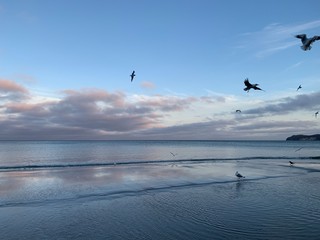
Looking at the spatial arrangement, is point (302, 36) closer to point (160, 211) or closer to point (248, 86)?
point (248, 86)

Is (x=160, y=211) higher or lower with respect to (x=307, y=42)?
lower

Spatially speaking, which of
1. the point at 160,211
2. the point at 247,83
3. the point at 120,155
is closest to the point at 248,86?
the point at 247,83

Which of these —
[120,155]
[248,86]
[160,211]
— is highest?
[248,86]

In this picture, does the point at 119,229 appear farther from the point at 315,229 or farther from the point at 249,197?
the point at 249,197

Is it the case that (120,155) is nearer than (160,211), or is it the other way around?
(160,211)

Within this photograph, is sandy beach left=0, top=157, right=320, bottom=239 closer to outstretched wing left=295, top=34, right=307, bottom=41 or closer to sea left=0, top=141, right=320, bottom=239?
sea left=0, top=141, right=320, bottom=239

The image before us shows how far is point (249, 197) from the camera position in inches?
610

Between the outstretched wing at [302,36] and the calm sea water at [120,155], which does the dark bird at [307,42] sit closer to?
the outstretched wing at [302,36]

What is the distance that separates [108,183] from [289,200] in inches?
441

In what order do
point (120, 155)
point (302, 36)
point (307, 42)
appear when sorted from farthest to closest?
point (120, 155) → point (302, 36) → point (307, 42)

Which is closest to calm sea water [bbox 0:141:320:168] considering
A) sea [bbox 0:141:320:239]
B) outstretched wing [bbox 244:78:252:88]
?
sea [bbox 0:141:320:239]

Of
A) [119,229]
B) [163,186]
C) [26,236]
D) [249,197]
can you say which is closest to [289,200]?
[249,197]

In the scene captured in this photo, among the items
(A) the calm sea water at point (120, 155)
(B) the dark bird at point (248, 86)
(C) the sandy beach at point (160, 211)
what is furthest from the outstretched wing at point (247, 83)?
(A) the calm sea water at point (120, 155)

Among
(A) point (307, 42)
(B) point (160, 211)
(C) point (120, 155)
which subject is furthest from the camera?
(C) point (120, 155)
